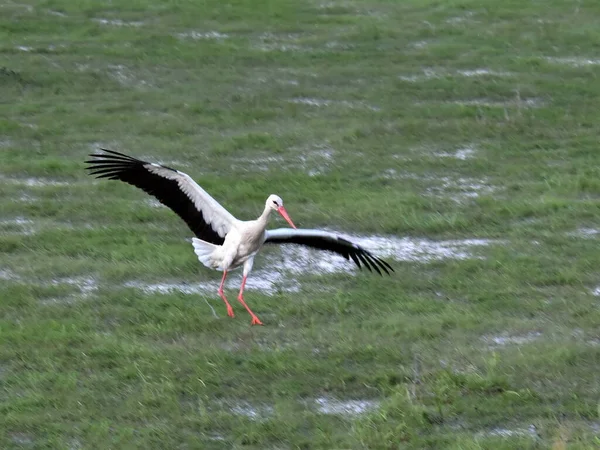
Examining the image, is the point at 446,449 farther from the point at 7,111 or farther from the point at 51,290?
the point at 7,111

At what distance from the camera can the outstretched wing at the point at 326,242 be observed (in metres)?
7.51

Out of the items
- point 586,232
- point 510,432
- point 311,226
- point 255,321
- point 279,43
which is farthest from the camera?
point 279,43

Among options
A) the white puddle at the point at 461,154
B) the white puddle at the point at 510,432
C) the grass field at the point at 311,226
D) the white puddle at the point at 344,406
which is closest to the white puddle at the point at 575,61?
the grass field at the point at 311,226

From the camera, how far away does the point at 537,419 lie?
590cm

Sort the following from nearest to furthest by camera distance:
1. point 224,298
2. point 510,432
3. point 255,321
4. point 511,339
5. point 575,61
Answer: point 510,432, point 511,339, point 255,321, point 224,298, point 575,61

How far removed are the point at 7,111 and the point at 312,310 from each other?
6.38 meters

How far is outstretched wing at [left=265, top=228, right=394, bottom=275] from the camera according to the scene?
24.6 feet

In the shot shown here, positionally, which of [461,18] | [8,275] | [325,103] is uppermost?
[461,18]

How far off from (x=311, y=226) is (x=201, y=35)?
773cm

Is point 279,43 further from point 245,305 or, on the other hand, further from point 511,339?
point 511,339

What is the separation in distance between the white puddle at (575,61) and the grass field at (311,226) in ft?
0.20

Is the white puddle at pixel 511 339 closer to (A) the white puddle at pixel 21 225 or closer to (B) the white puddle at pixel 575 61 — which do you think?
(A) the white puddle at pixel 21 225

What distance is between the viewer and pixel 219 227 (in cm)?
794

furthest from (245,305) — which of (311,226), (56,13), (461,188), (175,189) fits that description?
(56,13)
